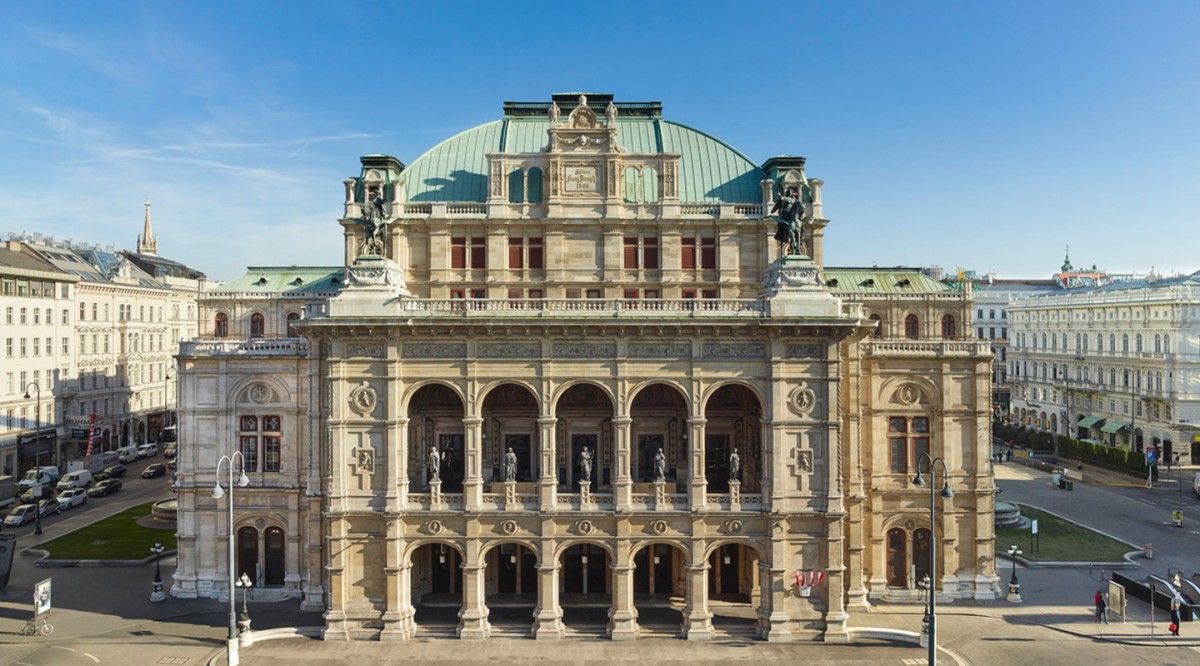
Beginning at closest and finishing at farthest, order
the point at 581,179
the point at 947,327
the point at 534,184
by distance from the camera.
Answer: the point at 581,179 → the point at 534,184 → the point at 947,327

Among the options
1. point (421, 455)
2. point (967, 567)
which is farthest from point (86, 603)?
point (967, 567)

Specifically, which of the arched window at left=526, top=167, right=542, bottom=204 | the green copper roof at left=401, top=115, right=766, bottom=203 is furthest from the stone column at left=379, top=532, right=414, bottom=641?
the green copper roof at left=401, top=115, right=766, bottom=203

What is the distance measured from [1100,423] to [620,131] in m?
73.3

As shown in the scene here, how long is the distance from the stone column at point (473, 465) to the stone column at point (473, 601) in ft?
5.97

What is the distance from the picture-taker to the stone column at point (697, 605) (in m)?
34.4

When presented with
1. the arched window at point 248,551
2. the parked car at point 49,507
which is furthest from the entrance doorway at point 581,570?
the parked car at point 49,507

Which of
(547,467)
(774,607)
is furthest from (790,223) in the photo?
(774,607)

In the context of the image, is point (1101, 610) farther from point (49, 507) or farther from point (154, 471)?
point (154, 471)

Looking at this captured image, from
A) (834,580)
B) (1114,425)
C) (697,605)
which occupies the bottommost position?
(697,605)

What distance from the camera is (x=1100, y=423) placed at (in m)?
87.0

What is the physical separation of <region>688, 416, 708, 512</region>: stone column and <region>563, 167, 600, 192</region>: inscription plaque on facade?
14.1 metres

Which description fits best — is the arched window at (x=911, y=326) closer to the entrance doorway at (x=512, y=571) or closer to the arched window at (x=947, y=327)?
the arched window at (x=947, y=327)

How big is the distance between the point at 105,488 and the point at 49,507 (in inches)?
261

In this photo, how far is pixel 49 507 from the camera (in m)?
58.7
